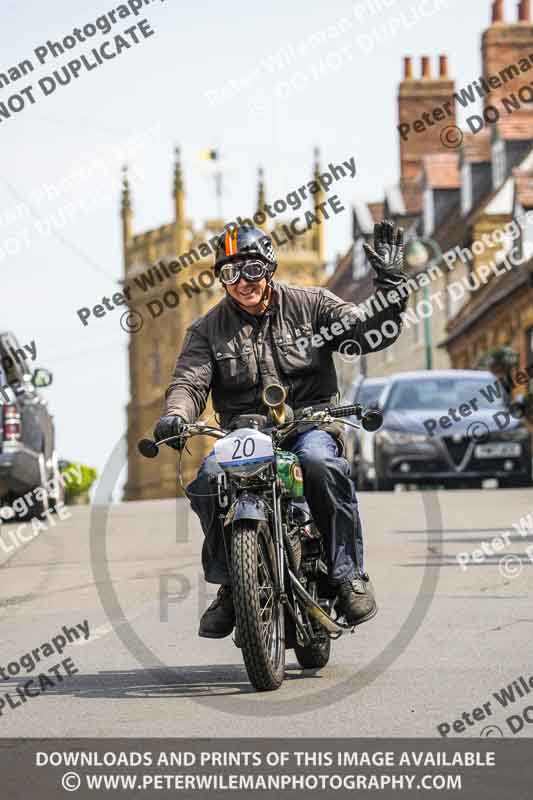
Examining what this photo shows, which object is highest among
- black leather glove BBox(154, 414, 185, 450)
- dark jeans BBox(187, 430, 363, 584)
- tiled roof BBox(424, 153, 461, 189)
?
tiled roof BBox(424, 153, 461, 189)

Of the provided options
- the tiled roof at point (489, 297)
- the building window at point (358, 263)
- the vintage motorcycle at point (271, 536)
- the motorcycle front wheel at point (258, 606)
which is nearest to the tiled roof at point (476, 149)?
the tiled roof at point (489, 297)

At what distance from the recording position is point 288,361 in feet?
26.9

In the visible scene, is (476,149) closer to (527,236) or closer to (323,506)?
(527,236)

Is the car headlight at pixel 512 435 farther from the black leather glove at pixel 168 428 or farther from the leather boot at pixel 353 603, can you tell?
the black leather glove at pixel 168 428

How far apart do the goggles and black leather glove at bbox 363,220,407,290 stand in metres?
0.44

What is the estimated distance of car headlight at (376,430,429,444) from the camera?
84.6 feet

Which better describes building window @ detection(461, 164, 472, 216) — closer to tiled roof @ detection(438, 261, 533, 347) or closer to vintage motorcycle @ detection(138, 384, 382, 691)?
tiled roof @ detection(438, 261, 533, 347)

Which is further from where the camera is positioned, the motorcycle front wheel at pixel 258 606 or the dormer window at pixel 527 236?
the dormer window at pixel 527 236

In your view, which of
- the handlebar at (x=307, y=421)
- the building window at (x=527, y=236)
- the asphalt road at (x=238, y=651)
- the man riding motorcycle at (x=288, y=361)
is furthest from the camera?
the building window at (x=527, y=236)

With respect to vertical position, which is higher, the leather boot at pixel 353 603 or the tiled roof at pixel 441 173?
the tiled roof at pixel 441 173

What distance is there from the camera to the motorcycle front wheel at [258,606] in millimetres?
7359

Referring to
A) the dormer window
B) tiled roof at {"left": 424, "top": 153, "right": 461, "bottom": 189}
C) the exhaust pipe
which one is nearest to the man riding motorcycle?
the exhaust pipe

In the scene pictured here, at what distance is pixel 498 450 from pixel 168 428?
61.4 feet

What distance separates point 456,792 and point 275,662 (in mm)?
2289
